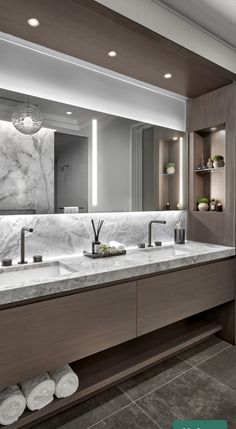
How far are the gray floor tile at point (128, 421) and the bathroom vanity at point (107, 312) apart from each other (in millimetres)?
185

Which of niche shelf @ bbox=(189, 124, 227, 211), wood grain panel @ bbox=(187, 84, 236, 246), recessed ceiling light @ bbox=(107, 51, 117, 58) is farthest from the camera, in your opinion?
niche shelf @ bbox=(189, 124, 227, 211)

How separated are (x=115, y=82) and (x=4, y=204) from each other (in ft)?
4.75

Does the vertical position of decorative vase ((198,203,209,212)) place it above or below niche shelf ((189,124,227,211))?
below

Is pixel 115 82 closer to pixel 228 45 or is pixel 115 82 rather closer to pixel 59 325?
pixel 228 45

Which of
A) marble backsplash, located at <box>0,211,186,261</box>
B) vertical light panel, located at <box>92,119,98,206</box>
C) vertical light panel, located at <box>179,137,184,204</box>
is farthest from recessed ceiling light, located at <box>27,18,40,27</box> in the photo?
vertical light panel, located at <box>179,137,184,204</box>

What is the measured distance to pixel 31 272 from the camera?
6.01 ft

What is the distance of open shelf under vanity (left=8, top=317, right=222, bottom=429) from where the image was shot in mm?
1577

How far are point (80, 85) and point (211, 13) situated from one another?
1.13 m

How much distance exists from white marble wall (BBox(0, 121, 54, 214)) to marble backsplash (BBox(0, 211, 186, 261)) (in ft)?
0.36

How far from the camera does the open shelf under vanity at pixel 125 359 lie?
158 centimetres

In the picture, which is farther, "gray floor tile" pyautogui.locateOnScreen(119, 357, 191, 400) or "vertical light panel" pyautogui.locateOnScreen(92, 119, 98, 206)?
"vertical light panel" pyautogui.locateOnScreen(92, 119, 98, 206)

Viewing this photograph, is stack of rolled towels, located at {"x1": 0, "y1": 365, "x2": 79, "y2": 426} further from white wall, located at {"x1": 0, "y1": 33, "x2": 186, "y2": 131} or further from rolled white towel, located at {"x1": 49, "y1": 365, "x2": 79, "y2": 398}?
white wall, located at {"x1": 0, "y1": 33, "x2": 186, "y2": 131}

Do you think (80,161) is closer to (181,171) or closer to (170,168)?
(170,168)

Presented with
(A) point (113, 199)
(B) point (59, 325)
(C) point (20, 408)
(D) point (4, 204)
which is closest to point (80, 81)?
(A) point (113, 199)
